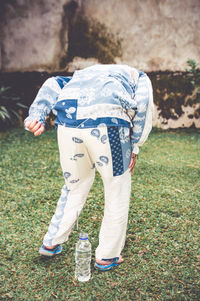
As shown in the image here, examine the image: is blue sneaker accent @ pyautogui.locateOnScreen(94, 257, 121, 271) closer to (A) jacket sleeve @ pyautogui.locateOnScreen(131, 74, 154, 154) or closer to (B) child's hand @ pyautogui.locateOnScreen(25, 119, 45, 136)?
(A) jacket sleeve @ pyautogui.locateOnScreen(131, 74, 154, 154)

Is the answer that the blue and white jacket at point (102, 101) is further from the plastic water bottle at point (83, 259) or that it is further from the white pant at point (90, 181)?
the plastic water bottle at point (83, 259)

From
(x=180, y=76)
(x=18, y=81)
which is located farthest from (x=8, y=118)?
(x=180, y=76)

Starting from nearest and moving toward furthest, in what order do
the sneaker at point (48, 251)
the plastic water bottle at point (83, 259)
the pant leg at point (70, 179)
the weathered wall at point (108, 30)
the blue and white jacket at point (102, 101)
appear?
the blue and white jacket at point (102, 101) → the pant leg at point (70, 179) → the plastic water bottle at point (83, 259) → the sneaker at point (48, 251) → the weathered wall at point (108, 30)

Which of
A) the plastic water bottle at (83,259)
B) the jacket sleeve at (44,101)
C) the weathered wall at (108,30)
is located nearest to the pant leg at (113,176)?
the plastic water bottle at (83,259)

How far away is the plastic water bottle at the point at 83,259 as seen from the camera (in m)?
2.23

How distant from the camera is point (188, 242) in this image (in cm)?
271

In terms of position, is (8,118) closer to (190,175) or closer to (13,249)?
(190,175)

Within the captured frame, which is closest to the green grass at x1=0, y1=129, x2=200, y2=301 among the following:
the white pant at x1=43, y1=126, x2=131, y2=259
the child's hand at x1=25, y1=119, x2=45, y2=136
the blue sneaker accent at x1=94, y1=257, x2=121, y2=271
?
the blue sneaker accent at x1=94, y1=257, x2=121, y2=271

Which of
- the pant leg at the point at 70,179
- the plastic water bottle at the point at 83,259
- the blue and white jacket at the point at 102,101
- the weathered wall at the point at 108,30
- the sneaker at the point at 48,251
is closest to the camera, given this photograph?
the blue and white jacket at the point at 102,101

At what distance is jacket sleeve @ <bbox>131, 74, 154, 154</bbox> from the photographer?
2.00 metres

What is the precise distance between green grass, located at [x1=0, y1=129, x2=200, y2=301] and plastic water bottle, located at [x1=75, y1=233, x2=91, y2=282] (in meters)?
Result: 0.05

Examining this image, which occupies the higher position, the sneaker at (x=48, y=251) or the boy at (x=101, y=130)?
the boy at (x=101, y=130)

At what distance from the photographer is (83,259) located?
91.6 inches

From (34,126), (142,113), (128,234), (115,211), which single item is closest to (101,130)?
(142,113)
